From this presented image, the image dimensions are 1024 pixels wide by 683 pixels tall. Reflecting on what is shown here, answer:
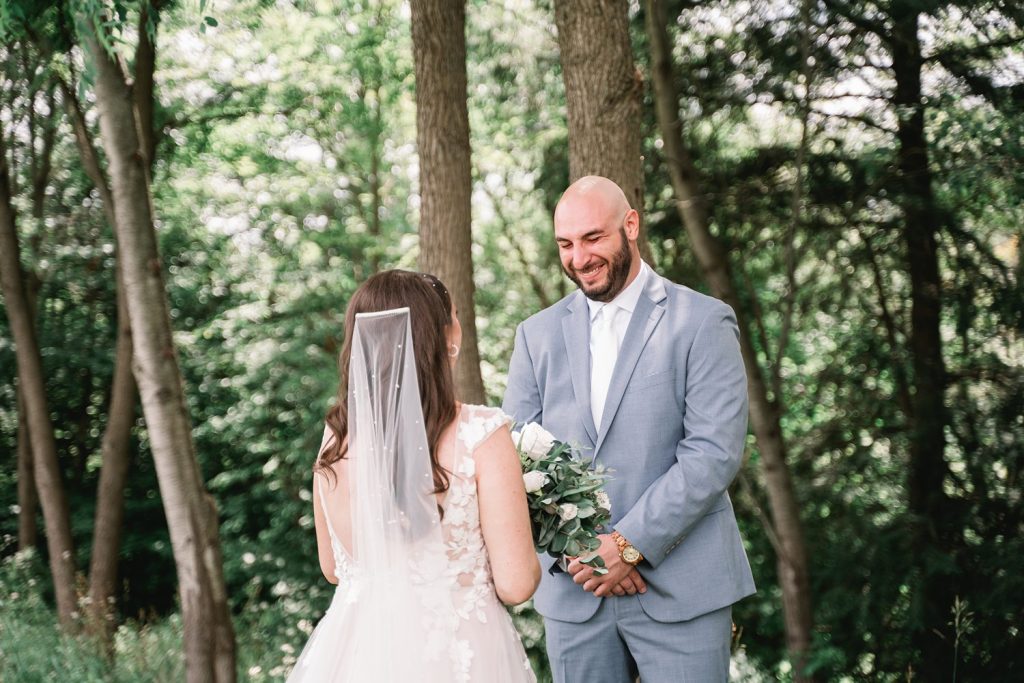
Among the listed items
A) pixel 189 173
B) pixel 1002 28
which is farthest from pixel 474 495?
pixel 189 173

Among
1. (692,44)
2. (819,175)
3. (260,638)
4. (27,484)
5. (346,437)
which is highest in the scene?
(692,44)

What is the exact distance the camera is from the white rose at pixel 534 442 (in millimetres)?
2545

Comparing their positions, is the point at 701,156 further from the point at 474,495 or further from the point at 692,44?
the point at 474,495

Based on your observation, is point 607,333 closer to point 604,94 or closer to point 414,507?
point 414,507

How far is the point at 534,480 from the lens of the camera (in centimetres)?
246

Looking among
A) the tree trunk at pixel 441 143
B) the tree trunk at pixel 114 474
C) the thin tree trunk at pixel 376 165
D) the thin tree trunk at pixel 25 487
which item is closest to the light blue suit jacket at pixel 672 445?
the tree trunk at pixel 441 143

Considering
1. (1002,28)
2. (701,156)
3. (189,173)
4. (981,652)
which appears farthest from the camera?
(189,173)

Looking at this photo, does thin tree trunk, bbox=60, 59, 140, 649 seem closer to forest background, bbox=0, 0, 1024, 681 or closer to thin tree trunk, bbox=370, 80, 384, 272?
forest background, bbox=0, 0, 1024, 681

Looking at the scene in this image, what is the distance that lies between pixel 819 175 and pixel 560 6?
11.4ft

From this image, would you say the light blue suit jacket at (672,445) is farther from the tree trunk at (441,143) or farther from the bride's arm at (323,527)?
the tree trunk at (441,143)

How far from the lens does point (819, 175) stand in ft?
23.3

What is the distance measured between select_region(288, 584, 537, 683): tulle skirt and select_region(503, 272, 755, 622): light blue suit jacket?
1.64 ft

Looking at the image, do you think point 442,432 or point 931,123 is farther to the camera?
point 931,123

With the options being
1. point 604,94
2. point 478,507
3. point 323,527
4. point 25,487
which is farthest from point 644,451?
point 25,487
